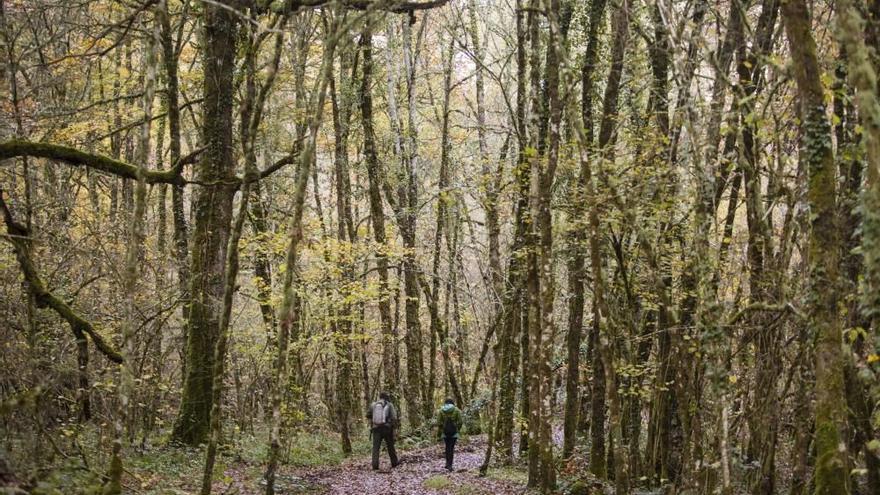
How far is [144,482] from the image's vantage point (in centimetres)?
892

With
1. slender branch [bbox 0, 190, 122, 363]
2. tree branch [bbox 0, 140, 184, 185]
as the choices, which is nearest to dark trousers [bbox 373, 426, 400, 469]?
slender branch [bbox 0, 190, 122, 363]

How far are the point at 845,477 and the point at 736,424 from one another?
3.61 m

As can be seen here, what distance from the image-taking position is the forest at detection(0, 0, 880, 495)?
688 centimetres

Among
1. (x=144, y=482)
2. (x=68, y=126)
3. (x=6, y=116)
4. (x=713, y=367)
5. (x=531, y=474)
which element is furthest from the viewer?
(x=68, y=126)

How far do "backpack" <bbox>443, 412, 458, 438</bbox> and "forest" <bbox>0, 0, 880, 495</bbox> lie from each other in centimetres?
7

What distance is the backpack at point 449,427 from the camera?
50.4 ft

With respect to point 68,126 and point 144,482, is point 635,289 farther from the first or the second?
point 68,126

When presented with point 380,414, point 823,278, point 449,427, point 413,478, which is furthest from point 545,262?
point 380,414

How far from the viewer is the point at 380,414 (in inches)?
616

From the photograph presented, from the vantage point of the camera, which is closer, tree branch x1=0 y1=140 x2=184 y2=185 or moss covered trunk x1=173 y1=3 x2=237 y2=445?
tree branch x1=0 y1=140 x2=184 y2=185

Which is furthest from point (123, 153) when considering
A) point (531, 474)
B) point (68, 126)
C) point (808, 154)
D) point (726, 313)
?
point (808, 154)

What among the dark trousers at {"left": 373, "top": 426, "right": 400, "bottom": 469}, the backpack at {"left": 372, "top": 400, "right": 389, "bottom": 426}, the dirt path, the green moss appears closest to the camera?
the dirt path

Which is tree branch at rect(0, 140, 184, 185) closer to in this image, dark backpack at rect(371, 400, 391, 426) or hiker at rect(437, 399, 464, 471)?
dark backpack at rect(371, 400, 391, 426)

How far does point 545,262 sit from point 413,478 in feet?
23.2
